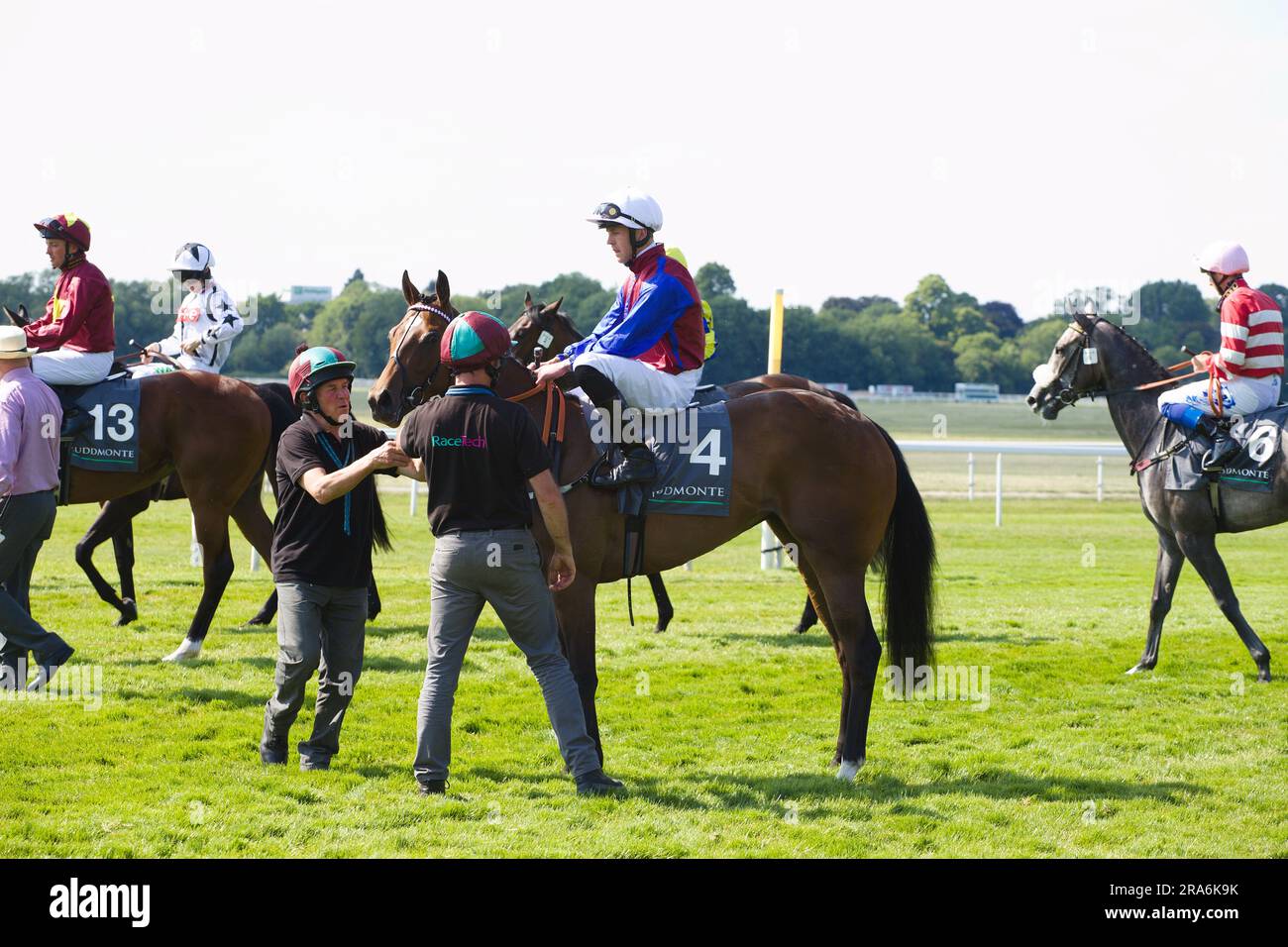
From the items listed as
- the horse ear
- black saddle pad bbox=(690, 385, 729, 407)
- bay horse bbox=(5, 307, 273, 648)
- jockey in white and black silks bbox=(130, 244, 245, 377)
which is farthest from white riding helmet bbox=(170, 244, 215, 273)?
black saddle pad bbox=(690, 385, 729, 407)

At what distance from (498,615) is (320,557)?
85cm

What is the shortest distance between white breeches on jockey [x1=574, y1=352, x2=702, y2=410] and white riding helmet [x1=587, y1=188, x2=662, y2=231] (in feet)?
1.95

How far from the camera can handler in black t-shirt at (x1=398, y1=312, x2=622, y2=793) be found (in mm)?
4855

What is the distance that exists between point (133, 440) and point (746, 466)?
170 inches

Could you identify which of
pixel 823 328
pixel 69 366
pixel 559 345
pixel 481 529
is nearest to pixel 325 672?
pixel 481 529

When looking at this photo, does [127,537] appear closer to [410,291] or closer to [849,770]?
[410,291]

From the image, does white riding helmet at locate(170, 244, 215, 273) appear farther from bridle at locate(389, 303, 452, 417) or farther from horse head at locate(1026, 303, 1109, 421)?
horse head at locate(1026, 303, 1109, 421)

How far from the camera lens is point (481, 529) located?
16.1 ft

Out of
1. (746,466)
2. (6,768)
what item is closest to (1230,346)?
(746,466)

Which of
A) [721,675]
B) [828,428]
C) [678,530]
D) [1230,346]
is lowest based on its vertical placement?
[721,675]

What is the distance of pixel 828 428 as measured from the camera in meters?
5.85

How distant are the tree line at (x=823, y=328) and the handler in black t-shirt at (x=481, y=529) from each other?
42.7m

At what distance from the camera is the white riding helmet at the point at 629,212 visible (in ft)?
18.7

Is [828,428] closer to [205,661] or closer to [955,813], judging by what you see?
[955,813]
